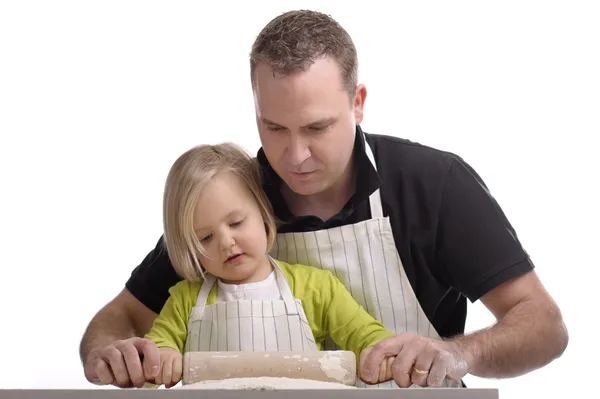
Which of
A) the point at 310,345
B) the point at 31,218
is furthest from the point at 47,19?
the point at 310,345

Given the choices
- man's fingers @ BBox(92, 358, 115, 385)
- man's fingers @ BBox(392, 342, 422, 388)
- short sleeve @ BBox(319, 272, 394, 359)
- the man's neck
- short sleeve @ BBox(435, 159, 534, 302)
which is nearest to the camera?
man's fingers @ BBox(392, 342, 422, 388)

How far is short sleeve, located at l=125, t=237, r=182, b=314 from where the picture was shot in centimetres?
198

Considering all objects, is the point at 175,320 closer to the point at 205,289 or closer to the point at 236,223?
the point at 205,289

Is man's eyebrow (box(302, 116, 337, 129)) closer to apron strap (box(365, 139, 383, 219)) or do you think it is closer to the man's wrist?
apron strap (box(365, 139, 383, 219))

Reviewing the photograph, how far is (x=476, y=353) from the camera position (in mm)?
1633

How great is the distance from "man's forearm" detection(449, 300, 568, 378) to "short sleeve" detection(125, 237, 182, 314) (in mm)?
631

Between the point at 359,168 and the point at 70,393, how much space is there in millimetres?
830

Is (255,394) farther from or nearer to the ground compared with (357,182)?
nearer to the ground

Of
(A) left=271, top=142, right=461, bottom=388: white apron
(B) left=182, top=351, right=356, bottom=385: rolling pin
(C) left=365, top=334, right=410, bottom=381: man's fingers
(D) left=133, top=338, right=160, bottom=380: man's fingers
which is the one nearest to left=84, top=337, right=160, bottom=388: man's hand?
(D) left=133, top=338, right=160, bottom=380: man's fingers

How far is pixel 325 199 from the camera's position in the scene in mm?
1915

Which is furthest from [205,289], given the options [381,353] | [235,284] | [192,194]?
[381,353]

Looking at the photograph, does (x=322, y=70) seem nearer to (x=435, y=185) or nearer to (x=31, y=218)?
(x=435, y=185)

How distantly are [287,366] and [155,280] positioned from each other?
0.61m

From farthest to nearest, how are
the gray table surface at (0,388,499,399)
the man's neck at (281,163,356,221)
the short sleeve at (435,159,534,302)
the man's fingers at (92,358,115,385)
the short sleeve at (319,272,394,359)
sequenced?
the man's neck at (281,163,356,221) → the short sleeve at (435,159,534,302) → the short sleeve at (319,272,394,359) → the man's fingers at (92,358,115,385) → the gray table surface at (0,388,499,399)
